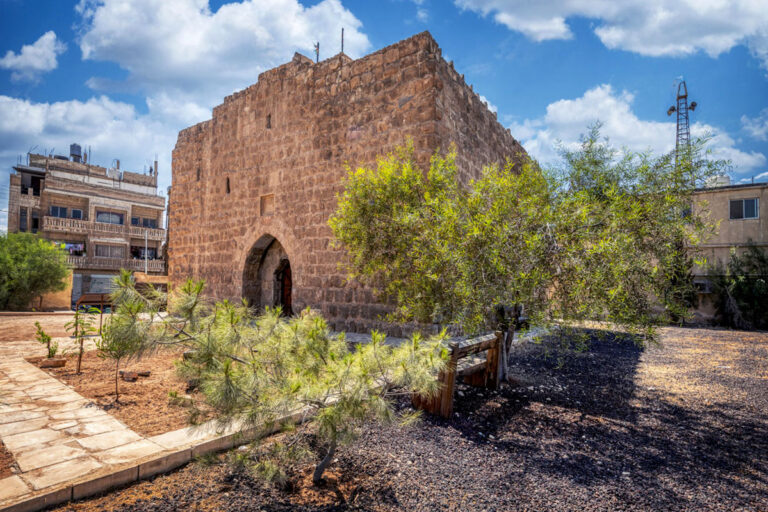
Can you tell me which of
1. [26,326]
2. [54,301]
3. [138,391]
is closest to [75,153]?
[54,301]

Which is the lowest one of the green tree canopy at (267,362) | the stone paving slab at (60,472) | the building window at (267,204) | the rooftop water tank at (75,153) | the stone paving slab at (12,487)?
the stone paving slab at (60,472)

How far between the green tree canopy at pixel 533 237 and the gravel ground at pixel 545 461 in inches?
36.7

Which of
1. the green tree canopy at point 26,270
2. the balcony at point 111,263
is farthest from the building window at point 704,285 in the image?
the balcony at point 111,263

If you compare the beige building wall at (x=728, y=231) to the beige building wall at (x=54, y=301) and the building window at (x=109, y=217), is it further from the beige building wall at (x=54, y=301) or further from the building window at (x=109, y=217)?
the building window at (x=109, y=217)

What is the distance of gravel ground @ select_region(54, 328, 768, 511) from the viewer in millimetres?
2379

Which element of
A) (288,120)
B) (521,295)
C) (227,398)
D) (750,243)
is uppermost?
(288,120)

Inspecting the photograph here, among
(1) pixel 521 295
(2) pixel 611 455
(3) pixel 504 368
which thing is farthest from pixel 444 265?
(2) pixel 611 455

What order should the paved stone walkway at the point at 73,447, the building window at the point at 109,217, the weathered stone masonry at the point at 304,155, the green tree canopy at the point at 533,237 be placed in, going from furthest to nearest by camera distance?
1. the building window at the point at 109,217
2. the weathered stone masonry at the point at 304,155
3. the green tree canopy at the point at 533,237
4. the paved stone walkway at the point at 73,447

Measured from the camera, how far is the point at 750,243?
50.1 ft

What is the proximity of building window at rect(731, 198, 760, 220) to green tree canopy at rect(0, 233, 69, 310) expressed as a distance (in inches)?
985

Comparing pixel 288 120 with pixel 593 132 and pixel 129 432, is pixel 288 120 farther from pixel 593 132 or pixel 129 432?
pixel 129 432

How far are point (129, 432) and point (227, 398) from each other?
1513 millimetres

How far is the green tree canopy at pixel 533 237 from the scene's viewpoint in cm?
362

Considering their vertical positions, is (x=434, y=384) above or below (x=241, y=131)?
below
